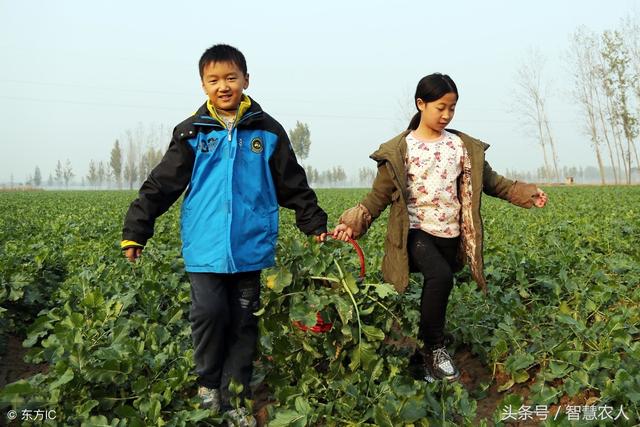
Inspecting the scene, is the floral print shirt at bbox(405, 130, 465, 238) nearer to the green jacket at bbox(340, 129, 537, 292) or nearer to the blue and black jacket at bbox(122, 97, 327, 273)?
the green jacket at bbox(340, 129, 537, 292)

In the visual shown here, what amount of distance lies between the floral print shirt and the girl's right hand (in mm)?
348

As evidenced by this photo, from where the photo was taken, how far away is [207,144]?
259 cm

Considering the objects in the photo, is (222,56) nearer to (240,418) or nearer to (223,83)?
Result: (223,83)

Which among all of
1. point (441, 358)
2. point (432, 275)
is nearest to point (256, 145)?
point (432, 275)

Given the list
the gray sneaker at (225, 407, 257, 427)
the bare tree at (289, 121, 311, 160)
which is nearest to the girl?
the gray sneaker at (225, 407, 257, 427)

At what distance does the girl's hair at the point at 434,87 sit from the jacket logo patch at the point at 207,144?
1.09 metres

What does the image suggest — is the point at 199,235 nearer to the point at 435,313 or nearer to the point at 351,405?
the point at 351,405

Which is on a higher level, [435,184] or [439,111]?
[439,111]

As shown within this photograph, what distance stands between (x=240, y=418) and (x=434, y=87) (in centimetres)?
187

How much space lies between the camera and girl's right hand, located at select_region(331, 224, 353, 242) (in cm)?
285

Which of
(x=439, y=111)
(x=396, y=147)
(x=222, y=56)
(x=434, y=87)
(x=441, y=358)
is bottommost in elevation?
(x=441, y=358)

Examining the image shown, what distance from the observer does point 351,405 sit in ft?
8.05

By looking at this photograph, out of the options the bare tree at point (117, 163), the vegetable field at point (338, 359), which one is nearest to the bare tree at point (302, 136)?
the bare tree at point (117, 163)

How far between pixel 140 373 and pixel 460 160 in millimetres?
1998
